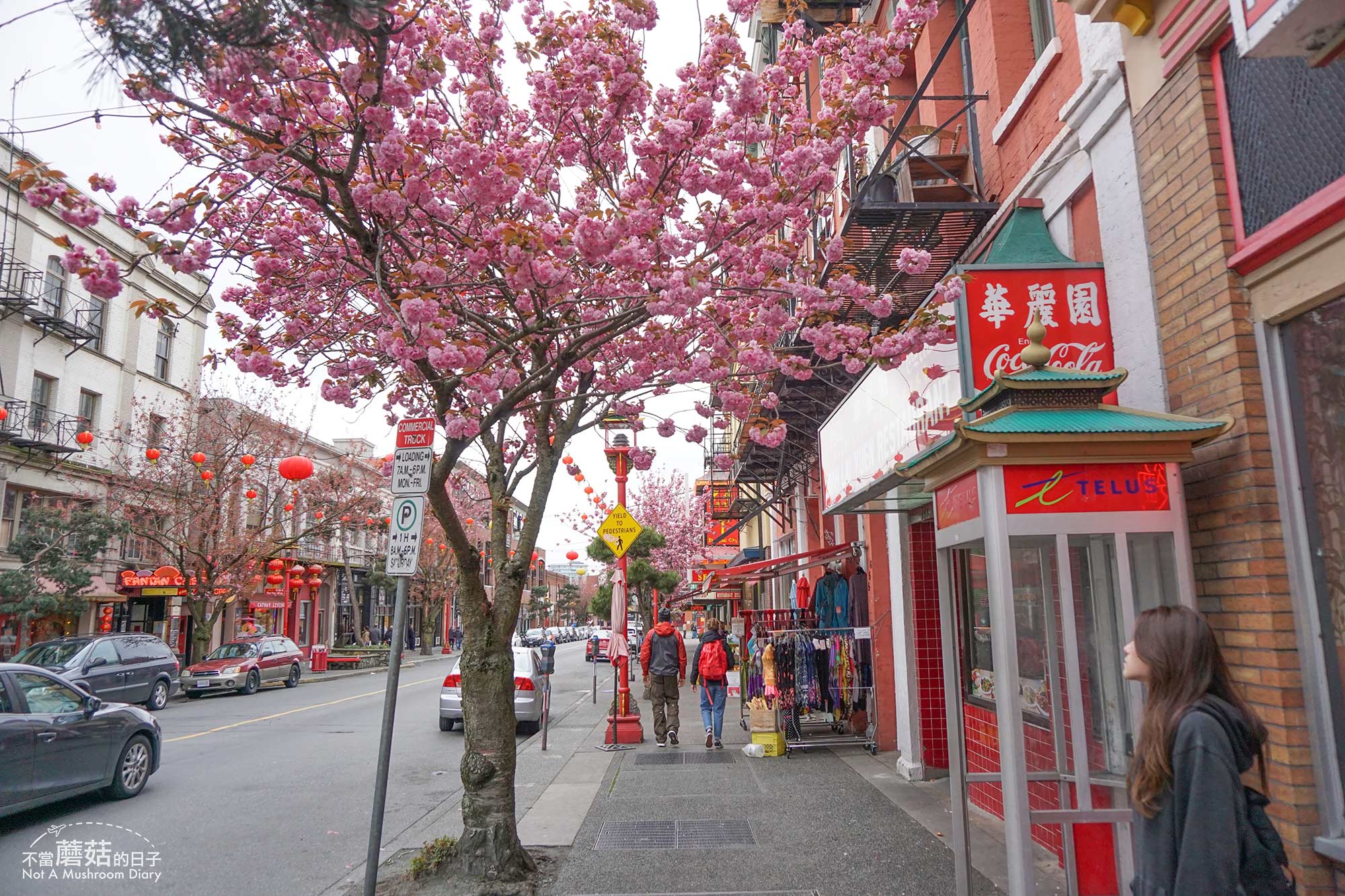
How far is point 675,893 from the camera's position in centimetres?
568

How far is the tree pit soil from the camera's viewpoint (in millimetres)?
5781

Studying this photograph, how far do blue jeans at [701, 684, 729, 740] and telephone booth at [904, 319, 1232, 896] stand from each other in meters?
6.76

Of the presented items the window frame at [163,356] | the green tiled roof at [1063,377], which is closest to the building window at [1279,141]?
the green tiled roof at [1063,377]

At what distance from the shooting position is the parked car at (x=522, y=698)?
1467cm

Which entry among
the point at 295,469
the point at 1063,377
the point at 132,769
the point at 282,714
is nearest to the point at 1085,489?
the point at 1063,377

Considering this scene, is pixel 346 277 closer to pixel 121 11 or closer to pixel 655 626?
pixel 121 11

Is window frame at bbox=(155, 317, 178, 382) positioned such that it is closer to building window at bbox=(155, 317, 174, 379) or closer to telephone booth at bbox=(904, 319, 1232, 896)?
building window at bbox=(155, 317, 174, 379)

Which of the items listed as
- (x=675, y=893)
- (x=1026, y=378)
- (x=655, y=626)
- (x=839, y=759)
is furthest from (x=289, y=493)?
(x=1026, y=378)

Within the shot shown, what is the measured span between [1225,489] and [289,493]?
34290 millimetres

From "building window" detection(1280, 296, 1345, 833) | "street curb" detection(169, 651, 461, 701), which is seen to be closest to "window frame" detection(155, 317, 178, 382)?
"street curb" detection(169, 651, 461, 701)

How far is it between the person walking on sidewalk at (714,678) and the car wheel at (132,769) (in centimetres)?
670

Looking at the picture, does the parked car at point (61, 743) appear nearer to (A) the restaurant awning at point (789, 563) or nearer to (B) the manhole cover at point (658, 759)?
(B) the manhole cover at point (658, 759)

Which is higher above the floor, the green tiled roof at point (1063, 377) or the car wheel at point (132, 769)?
the green tiled roof at point (1063, 377)

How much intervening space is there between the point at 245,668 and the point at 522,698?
40.0ft
